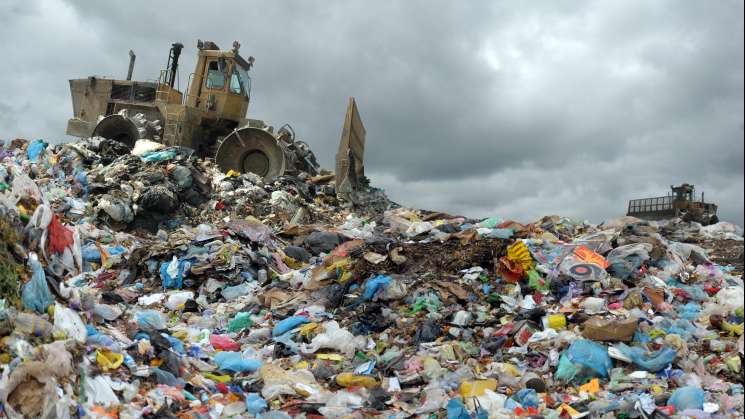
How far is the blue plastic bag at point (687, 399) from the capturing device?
12.6 ft

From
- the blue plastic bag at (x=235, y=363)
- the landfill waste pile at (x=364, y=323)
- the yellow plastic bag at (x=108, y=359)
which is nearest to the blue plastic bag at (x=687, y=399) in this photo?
the landfill waste pile at (x=364, y=323)

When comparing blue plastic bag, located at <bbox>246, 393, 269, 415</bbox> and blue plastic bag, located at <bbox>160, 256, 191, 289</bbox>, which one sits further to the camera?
blue plastic bag, located at <bbox>160, 256, 191, 289</bbox>

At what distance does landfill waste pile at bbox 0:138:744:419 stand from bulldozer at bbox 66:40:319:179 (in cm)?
347

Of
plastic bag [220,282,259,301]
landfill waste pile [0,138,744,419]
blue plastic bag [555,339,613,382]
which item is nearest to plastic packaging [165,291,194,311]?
landfill waste pile [0,138,744,419]

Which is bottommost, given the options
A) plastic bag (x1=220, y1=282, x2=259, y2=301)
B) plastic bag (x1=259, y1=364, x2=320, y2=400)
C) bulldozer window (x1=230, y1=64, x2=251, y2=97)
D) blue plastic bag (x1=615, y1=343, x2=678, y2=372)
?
plastic bag (x1=259, y1=364, x2=320, y2=400)

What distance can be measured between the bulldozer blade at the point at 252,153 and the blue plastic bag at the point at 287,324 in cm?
668

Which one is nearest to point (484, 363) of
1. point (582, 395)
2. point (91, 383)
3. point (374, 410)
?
point (582, 395)

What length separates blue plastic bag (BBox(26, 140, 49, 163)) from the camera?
1152 centimetres

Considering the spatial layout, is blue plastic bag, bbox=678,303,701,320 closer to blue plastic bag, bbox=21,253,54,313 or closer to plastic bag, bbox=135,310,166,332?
plastic bag, bbox=135,310,166,332

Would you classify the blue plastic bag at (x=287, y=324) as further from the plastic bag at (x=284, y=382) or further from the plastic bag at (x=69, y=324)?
the plastic bag at (x=69, y=324)

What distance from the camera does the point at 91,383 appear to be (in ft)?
11.2

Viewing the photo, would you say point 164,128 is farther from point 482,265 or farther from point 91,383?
point 91,383

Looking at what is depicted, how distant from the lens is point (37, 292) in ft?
12.1

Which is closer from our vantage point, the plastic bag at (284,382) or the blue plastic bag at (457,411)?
the blue plastic bag at (457,411)
